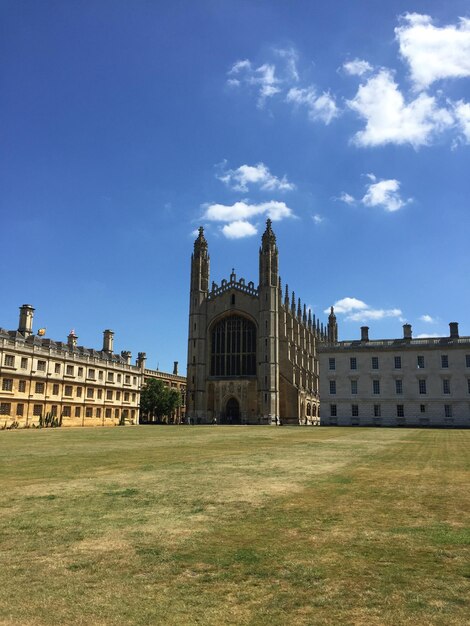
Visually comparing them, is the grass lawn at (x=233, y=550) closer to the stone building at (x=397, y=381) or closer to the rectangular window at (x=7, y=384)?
the rectangular window at (x=7, y=384)

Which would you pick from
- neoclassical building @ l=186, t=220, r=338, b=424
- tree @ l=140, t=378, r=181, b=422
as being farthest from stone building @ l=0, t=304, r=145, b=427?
neoclassical building @ l=186, t=220, r=338, b=424

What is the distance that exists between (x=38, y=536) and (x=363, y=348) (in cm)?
6380

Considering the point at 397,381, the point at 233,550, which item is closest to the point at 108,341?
the point at 397,381

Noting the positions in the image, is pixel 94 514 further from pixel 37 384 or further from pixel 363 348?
pixel 363 348

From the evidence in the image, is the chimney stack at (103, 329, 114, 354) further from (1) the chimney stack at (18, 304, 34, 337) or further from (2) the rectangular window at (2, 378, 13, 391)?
(2) the rectangular window at (2, 378, 13, 391)

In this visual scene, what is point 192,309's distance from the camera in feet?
269

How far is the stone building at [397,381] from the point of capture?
63.4 metres

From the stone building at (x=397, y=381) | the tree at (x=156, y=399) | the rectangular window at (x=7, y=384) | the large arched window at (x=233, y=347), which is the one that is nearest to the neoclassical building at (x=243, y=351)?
the large arched window at (x=233, y=347)

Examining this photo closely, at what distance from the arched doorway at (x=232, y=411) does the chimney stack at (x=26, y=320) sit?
104 ft

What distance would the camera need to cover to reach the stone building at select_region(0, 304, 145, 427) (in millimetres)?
51500

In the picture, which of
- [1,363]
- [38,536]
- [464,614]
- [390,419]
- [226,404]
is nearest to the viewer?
[464,614]

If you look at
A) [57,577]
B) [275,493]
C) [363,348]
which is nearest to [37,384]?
[363,348]

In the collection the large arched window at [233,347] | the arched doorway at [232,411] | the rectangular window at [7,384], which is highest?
the large arched window at [233,347]

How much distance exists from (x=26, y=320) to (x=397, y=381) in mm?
47047
